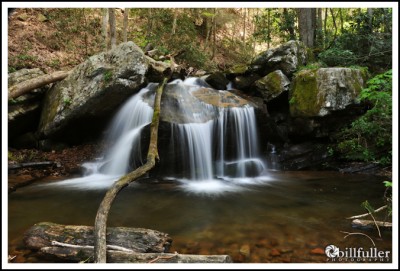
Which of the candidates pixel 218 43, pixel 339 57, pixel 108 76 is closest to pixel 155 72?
pixel 108 76

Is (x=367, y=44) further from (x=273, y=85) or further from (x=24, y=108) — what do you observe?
(x=24, y=108)

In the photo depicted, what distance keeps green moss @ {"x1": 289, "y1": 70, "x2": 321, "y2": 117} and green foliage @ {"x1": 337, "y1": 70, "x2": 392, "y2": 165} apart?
44.5 inches

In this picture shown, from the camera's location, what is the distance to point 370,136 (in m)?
7.56

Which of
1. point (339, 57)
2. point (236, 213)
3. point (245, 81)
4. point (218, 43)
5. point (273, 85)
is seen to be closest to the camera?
point (236, 213)

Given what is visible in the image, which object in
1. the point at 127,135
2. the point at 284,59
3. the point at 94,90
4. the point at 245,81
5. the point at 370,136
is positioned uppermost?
the point at 284,59

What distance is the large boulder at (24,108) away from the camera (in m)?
8.11

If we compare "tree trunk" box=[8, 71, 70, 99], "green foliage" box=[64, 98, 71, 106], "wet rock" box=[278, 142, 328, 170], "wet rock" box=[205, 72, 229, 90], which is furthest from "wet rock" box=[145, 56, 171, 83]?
"wet rock" box=[278, 142, 328, 170]

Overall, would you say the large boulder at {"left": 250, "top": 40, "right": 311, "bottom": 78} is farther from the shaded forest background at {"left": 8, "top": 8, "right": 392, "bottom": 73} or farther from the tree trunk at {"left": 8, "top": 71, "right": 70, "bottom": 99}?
the tree trunk at {"left": 8, "top": 71, "right": 70, "bottom": 99}

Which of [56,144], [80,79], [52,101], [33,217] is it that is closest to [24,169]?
[56,144]

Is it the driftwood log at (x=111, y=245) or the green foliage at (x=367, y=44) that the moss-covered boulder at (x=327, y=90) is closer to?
the green foliage at (x=367, y=44)

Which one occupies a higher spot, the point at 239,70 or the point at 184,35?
the point at 184,35

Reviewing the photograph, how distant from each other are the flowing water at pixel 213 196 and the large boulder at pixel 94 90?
0.57 m

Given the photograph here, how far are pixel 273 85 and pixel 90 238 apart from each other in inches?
301

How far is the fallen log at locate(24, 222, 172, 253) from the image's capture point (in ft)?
9.80
